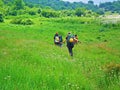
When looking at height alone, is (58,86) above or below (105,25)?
above

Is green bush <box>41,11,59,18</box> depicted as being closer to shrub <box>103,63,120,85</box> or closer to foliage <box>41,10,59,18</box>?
foliage <box>41,10,59,18</box>

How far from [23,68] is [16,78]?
3.62 ft

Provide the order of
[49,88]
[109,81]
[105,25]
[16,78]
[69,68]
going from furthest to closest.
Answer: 1. [105,25]
2. [69,68]
3. [109,81]
4. [16,78]
5. [49,88]

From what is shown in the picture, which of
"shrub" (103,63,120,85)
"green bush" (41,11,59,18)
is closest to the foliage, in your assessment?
"green bush" (41,11,59,18)

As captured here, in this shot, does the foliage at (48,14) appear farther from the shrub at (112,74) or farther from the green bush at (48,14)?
the shrub at (112,74)

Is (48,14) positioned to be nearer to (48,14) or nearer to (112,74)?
(48,14)

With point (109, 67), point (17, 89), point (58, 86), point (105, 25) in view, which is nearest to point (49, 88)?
point (58, 86)

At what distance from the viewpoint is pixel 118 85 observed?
10.5m

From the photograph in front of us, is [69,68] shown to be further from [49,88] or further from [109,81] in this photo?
[49,88]

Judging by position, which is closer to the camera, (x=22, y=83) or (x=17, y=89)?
(x=17, y=89)

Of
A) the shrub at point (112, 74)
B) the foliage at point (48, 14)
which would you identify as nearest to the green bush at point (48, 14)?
the foliage at point (48, 14)

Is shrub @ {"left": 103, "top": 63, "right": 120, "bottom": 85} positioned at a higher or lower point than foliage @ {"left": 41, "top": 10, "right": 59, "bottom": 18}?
higher

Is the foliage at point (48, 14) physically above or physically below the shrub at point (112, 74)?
below

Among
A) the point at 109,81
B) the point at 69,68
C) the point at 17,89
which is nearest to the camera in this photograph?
the point at 17,89
